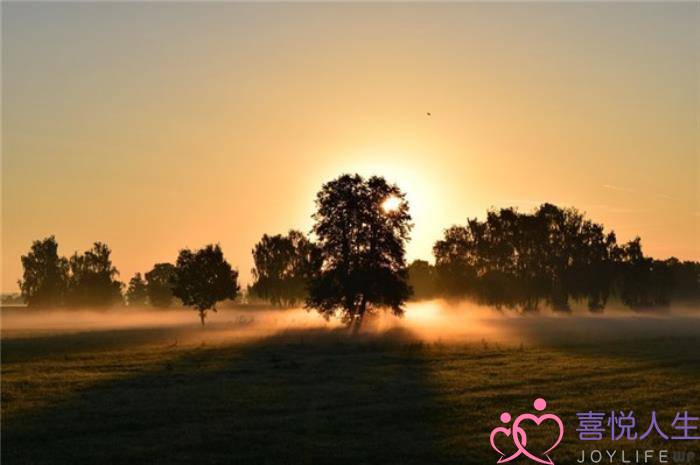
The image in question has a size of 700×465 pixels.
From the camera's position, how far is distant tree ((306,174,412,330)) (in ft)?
253

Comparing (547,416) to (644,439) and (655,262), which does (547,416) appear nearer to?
(644,439)

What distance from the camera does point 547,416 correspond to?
24.0 meters

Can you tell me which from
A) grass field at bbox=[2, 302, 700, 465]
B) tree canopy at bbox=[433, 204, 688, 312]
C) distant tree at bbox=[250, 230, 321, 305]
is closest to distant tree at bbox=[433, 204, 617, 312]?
tree canopy at bbox=[433, 204, 688, 312]

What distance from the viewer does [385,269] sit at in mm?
77500

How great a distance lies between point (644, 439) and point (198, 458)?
1316 cm

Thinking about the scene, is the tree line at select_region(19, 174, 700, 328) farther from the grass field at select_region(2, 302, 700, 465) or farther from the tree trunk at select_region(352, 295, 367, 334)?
the grass field at select_region(2, 302, 700, 465)

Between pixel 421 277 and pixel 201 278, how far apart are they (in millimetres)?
111389

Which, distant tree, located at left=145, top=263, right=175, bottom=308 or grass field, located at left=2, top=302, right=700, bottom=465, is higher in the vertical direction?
distant tree, located at left=145, top=263, right=175, bottom=308

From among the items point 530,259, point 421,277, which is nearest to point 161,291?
point 421,277

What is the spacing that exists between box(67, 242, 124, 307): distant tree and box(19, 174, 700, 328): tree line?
240 mm

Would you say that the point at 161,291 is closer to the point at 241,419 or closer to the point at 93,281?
the point at 93,281

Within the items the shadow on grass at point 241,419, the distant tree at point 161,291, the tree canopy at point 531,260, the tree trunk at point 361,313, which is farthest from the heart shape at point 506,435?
the distant tree at point 161,291

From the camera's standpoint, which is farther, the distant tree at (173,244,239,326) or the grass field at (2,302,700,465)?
the distant tree at (173,244,239,326)

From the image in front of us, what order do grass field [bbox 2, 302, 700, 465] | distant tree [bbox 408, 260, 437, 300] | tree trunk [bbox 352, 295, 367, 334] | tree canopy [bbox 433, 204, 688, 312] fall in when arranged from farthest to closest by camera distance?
distant tree [bbox 408, 260, 437, 300] → tree canopy [bbox 433, 204, 688, 312] → tree trunk [bbox 352, 295, 367, 334] → grass field [bbox 2, 302, 700, 465]
